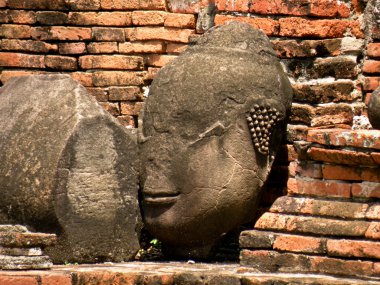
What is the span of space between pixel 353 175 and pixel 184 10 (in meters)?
1.95

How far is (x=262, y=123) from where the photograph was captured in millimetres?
7227

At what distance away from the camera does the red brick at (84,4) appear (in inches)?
334

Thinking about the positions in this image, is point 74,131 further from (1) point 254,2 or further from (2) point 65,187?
(1) point 254,2

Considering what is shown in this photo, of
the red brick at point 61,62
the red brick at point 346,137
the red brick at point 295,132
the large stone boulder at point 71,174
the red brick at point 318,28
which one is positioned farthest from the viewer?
the red brick at point 61,62

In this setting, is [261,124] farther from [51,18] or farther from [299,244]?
[51,18]

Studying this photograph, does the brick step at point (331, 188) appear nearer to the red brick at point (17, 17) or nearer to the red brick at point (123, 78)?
the red brick at point (123, 78)

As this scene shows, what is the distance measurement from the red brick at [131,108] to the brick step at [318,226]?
1505 mm

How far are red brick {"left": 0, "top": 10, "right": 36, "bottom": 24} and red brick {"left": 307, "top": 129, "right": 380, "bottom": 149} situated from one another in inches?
88.6

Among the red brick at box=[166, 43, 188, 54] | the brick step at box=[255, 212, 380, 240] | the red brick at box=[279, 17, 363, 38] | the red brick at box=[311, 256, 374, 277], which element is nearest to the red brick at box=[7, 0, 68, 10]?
the red brick at box=[166, 43, 188, 54]

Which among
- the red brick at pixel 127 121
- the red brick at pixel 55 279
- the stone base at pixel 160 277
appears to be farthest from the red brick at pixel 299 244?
the red brick at pixel 127 121

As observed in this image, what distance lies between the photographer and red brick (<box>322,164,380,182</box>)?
6.89 metres

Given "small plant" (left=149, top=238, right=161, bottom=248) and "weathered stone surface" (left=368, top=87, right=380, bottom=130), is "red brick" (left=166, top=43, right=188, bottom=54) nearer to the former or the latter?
"small plant" (left=149, top=238, right=161, bottom=248)

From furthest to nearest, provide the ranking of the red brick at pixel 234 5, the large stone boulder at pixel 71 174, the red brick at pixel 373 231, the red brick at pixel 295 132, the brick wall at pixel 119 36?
1. the red brick at pixel 234 5
2. the brick wall at pixel 119 36
3. the red brick at pixel 295 132
4. the large stone boulder at pixel 71 174
5. the red brick at pixel 373 231

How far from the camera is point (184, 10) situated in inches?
330
